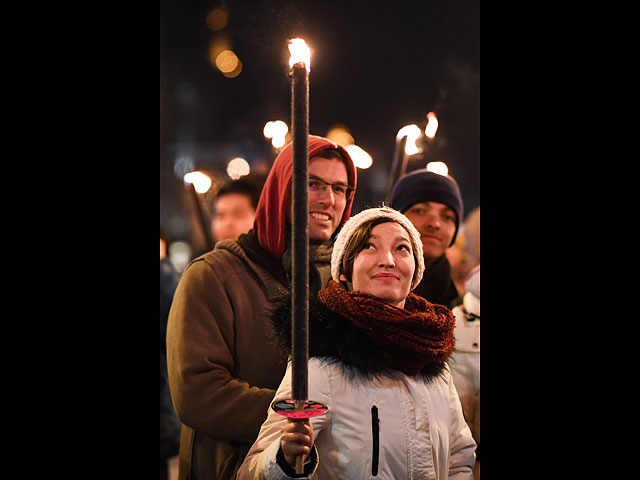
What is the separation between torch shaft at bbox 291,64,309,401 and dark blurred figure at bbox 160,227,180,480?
69 cm

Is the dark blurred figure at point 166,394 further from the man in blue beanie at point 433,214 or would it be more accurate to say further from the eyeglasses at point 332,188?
the man in blue beanie at point 433,214

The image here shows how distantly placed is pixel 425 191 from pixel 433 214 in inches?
3.4

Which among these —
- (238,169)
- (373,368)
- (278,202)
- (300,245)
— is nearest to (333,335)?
(373,368)

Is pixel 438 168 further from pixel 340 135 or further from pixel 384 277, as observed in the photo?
pixel 384 277

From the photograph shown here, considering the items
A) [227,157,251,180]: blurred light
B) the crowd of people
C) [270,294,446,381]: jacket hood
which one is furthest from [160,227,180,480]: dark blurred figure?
[270,294,446,381]: jacket hood

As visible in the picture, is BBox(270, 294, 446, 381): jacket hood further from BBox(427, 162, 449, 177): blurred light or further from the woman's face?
BBox(427, 162, 449, 177): blurred light

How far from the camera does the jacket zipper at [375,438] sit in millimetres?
1882

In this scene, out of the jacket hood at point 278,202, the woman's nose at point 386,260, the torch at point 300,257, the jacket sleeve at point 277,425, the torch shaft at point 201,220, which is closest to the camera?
the torch at point 300,257

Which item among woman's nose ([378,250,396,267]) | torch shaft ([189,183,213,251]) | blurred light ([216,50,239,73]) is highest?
blurred light ([216,50,239,73])

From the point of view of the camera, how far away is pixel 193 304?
2.12 metres


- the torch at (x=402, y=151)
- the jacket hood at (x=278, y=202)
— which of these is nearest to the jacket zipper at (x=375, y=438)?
the jacket hood at (x=278, y=202)

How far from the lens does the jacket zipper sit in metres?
1.88

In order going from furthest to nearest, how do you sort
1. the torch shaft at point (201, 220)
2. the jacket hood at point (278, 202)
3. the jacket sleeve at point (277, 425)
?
the torch shaft at point (201, 220) → the jacket hood at point (278, 202) → the jacket sleeve at point (277, 425)

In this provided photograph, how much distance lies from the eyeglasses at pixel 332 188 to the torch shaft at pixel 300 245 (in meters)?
0.40
